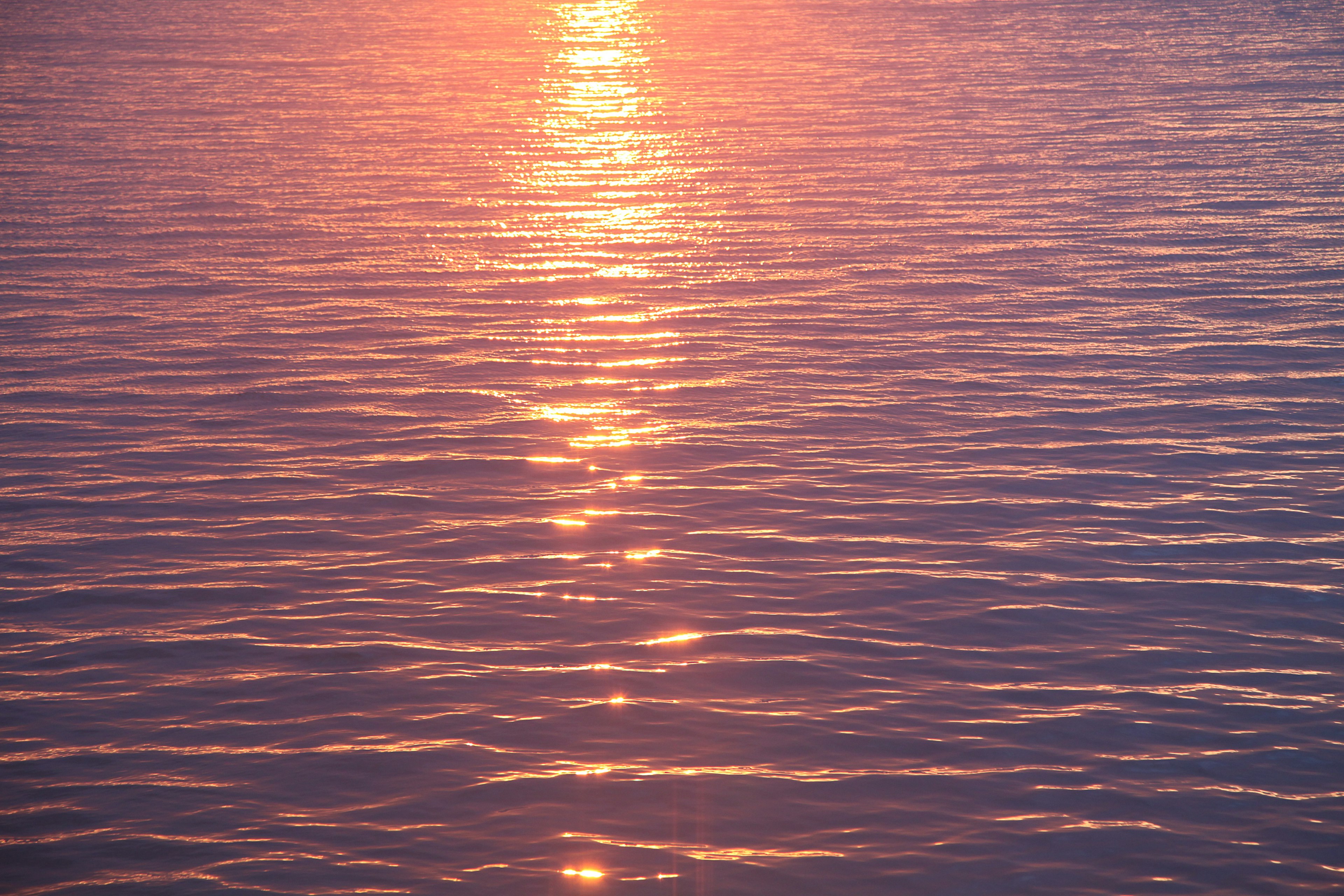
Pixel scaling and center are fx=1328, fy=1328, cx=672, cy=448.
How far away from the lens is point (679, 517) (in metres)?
12.6

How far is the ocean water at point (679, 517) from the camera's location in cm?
866

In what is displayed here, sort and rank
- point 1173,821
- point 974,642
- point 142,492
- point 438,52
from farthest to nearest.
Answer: point 438,52 → point 142,492 → point 974,642 → point 1173,821

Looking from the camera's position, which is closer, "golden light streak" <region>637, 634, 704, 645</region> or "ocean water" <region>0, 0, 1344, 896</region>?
"ocean water" <region>0, 0, 1344, 896</region>

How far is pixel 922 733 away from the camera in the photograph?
31.0ft

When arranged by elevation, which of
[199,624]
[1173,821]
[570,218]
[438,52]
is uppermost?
[438,52]

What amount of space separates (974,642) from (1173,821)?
2.34m

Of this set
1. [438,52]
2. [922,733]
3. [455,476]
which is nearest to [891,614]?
[922,733]

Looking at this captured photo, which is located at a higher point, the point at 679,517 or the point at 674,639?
the point at 679,517

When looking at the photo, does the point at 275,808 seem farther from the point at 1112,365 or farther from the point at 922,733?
the point at 1112,365

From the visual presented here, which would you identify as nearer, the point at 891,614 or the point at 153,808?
the point at 153,808

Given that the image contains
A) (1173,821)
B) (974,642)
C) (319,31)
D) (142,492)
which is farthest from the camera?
(319,31)

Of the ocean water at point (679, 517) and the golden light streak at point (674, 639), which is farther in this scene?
the golden light streak at point (674, 639)

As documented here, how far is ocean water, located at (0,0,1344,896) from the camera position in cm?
866

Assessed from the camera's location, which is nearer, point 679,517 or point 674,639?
point 674,639
